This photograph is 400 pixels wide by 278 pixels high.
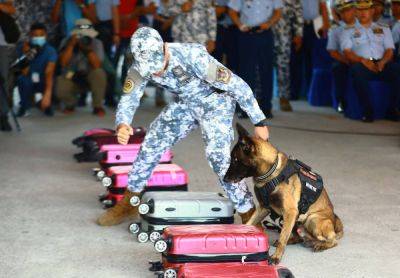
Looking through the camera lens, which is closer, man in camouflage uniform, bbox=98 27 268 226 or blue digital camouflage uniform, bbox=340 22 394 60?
man in camouflage uniform, bbox=98 27 268 226

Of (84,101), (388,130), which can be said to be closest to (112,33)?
(84,101)

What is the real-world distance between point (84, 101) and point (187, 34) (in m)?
2.17

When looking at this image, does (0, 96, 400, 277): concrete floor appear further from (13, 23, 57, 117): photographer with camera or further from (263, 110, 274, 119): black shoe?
(13, 23, 57, 117): photographer with camera

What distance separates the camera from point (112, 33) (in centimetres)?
1138

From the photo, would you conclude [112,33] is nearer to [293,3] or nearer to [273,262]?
[293,3]

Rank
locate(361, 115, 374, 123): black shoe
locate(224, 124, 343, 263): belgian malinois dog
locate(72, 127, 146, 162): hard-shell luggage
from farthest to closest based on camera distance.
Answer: locate(361, 115, 374, 123): black shoe, locate(72, 127, 146, 162): hard-shell luggage, locate(224, 124, 343, 263): belgian malinois dog

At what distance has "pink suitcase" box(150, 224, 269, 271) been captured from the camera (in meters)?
4.25

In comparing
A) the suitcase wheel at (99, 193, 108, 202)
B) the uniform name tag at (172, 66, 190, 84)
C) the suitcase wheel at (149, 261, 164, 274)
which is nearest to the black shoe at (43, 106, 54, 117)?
the suitcase wheel at (99, 193, 108, 202)

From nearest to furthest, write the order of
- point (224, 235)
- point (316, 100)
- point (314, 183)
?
1. point (224, 235)
2. point (314, 183)
3. point (316, 100)

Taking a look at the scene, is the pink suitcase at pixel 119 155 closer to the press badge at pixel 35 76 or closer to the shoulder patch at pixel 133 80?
the shoulder patch at pixel 133 80

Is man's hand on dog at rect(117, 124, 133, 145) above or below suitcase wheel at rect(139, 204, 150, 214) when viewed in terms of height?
above

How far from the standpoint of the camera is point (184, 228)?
446 cm

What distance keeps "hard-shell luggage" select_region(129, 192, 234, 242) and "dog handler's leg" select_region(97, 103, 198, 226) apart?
9.3 inches

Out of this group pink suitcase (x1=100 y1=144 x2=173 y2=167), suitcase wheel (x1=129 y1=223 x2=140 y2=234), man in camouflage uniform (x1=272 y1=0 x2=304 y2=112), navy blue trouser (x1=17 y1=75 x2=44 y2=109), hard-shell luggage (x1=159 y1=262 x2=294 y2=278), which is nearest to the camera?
hard-shell luggage (x1=159 y1=262 x2=294 y2=278)
